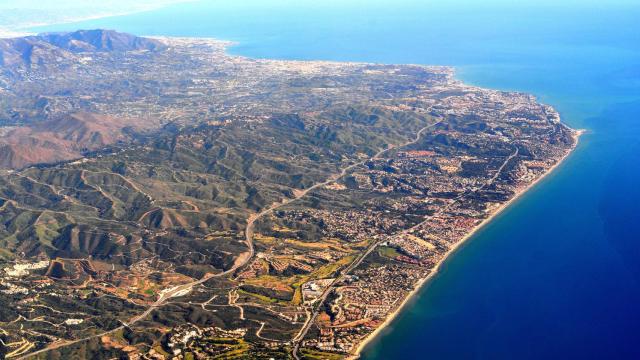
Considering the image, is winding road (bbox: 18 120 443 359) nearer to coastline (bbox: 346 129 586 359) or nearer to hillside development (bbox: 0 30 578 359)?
hillside development (bbox: 0 30 578 359)

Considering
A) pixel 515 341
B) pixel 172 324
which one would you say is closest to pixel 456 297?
pixel 515 341

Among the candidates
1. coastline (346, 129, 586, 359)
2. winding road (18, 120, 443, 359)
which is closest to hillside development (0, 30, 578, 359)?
winding road (18, 120, 443, 359)

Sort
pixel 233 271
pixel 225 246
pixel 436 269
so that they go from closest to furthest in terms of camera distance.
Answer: pixel 233 271
pixel 436 269
pixel 225 246

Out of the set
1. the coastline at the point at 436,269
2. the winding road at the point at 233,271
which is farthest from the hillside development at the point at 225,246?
the coastline at the point at 436,269

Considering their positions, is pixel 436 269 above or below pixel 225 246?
above

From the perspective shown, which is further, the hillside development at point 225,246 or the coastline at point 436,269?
the hillside development at point 225,246

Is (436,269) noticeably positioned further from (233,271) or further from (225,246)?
(225,246)

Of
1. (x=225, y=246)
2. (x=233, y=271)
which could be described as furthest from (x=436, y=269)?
(x=225, y=246)

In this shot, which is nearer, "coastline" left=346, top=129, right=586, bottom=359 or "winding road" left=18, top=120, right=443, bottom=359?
"winding road" left=18, top=120, right=443, bottom=359

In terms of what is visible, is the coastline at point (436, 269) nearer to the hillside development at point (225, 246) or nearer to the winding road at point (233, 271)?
the hillside development at point (225, 246)

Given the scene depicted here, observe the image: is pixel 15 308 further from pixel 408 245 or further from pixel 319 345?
pixel 408 245

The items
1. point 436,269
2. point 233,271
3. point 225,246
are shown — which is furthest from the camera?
point 225,246
